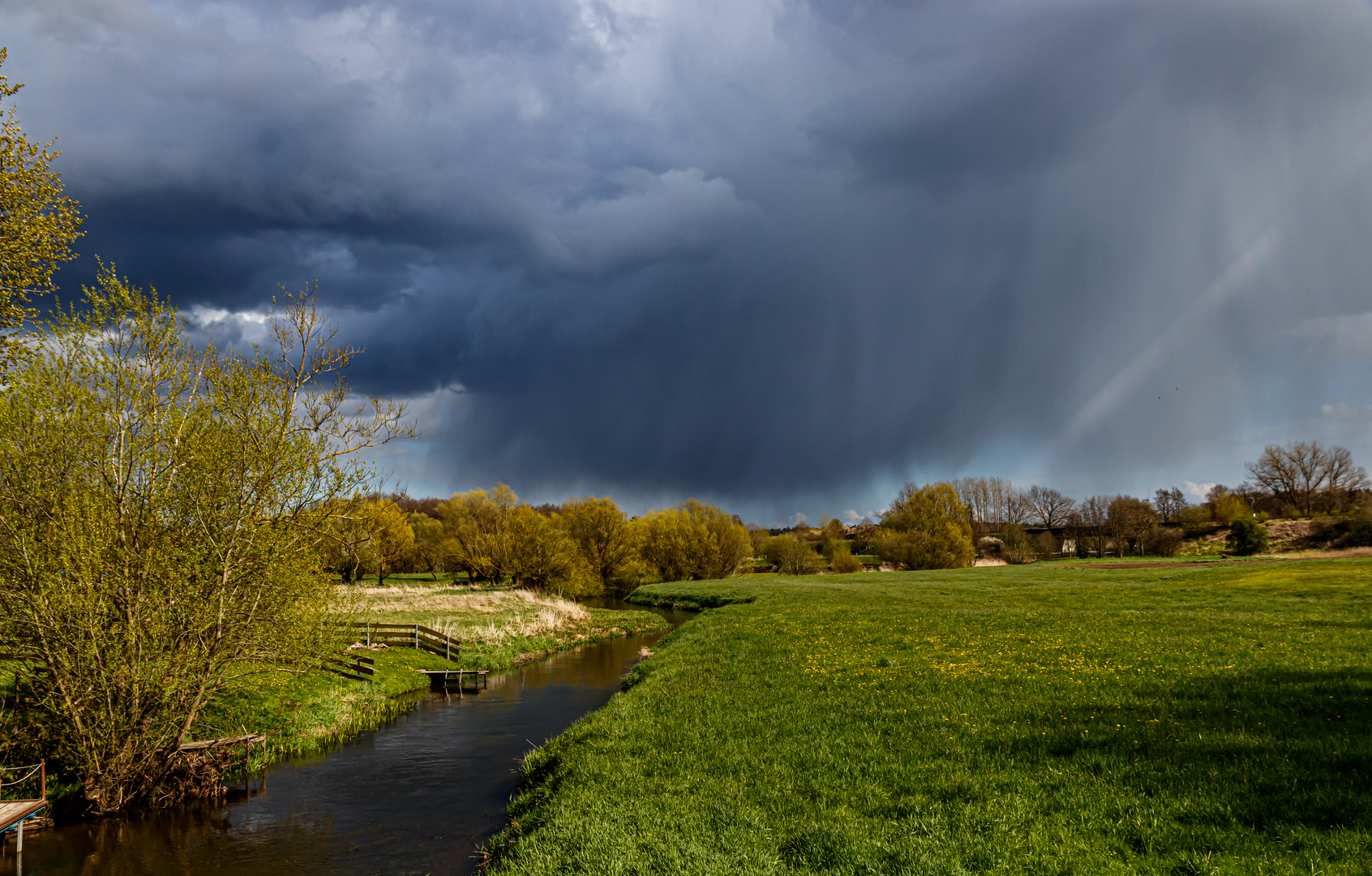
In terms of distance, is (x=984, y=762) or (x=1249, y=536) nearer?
(x=984, y=762)

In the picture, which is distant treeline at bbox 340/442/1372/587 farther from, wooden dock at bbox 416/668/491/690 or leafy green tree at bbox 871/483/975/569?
wooden dock at bbox 416/668/491/690

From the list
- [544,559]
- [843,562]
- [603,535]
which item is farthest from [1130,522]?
[544,559]

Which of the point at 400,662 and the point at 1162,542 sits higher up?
the point at 400,662

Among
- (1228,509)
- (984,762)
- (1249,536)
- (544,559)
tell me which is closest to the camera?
(984,762)

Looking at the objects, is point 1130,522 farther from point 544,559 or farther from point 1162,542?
point 544,559

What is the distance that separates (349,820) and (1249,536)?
109954mm

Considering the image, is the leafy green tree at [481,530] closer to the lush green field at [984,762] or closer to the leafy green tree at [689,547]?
the leafy green tree at [689,547]

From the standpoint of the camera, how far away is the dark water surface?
1237 cm

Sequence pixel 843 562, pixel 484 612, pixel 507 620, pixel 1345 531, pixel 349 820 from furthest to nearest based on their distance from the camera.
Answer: pixel 843 562, pixel 1345 531, pixel 484 612, pixel 507 620, pixel 349 820

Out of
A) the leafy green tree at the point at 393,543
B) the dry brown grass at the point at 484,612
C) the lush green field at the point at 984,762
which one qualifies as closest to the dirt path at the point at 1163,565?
the lush green field at the point at 984,762

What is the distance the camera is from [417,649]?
3347cm

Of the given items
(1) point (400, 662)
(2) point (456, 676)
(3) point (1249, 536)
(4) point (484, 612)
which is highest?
(1) point (400, 662)

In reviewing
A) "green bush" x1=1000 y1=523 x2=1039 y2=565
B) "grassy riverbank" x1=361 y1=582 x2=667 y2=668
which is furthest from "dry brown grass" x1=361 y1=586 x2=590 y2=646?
"green bush" x1=1000 y1=523 x2=1039 y2=565

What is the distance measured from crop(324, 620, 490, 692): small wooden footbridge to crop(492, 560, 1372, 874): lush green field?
11.9 metres
